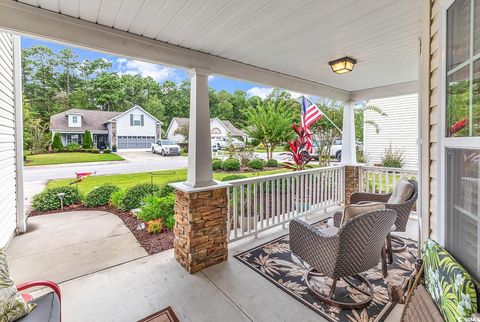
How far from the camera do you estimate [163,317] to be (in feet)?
6.88

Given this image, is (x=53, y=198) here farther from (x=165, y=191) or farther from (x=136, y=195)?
(x=165, y=191)

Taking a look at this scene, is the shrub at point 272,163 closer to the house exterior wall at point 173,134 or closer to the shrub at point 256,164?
the shrub at point 256,164

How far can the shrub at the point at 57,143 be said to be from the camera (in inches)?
231

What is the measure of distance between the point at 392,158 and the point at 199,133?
798cm

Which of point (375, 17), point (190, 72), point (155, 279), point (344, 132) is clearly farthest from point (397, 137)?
point (155, 279)

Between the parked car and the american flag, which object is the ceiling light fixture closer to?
the american flag

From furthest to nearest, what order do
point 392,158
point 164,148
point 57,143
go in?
point 392,158 → point 164,148 → point 57,143

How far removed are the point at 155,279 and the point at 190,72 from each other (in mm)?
2570

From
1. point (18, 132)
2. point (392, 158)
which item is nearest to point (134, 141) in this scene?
point (18, 132)

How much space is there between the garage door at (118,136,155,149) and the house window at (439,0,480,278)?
248 inches

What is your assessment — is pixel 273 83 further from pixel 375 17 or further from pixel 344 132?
pixel 344 132

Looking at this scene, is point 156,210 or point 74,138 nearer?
point 156,210

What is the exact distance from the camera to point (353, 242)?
2.13m

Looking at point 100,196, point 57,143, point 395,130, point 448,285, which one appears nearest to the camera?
point 448,285
